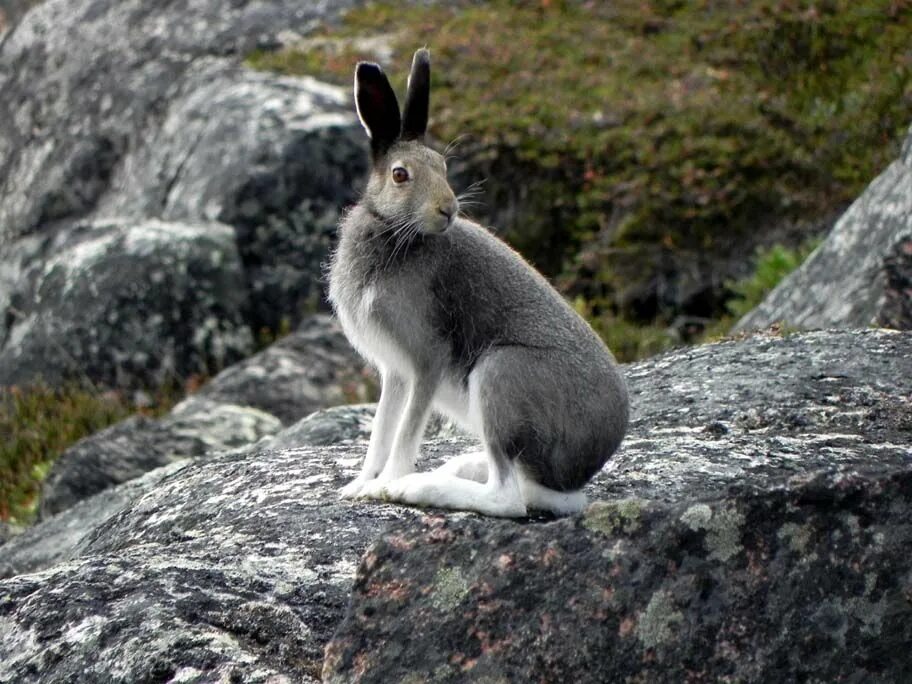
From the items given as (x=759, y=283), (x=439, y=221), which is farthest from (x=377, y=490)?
(x=759, y=283)

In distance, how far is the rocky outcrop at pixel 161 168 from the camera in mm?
15539

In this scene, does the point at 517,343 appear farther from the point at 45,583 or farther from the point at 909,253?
the point at 909,253

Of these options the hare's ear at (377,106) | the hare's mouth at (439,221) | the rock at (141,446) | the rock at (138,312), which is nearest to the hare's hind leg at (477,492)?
the hare's mouth at (439,221)

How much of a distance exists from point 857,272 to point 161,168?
9971 mm

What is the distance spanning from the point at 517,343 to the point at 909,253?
5.40 m

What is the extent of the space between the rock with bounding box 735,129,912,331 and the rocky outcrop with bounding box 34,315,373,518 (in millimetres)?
4518

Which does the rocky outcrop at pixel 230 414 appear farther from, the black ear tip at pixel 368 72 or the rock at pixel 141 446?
the black ear tip at pixel 368 72

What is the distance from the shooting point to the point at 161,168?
699 inches

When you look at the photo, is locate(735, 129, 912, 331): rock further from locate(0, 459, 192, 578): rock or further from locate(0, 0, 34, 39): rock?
locate(0, 0, 34, 39): rock

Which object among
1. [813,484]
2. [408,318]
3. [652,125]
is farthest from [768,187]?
[813,484]

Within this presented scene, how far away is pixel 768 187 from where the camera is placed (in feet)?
51.2

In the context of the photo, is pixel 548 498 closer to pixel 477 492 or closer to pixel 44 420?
pixel 477 492

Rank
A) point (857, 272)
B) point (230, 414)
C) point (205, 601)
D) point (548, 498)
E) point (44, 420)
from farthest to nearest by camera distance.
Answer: point (44, 420)
point (230, 414)
point (857, 272)
point (548, 498)
point (205, 601)

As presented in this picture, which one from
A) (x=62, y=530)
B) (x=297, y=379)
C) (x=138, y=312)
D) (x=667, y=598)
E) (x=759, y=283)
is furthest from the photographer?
(x=138, y=312)
